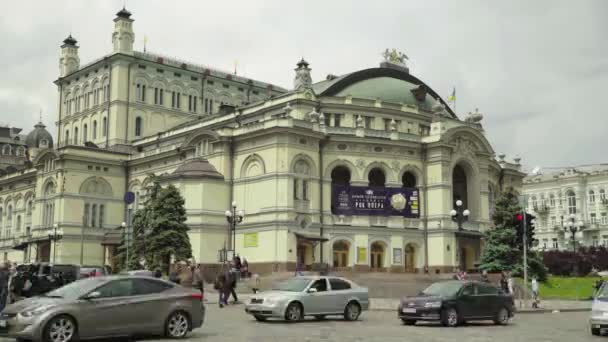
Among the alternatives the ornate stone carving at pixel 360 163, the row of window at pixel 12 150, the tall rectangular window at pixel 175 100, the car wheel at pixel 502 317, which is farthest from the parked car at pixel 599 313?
the row of window at pixel 12 150

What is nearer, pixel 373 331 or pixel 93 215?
pixel 373 331

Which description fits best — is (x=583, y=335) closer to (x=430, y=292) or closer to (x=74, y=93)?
(x=430, y=292)

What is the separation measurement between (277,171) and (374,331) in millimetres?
35497

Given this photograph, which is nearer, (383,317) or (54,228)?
(383,317)

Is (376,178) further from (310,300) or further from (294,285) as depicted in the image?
(310,300)

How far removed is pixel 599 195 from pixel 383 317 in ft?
261

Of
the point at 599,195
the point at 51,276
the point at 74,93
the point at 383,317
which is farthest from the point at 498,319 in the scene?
the point at 599,195

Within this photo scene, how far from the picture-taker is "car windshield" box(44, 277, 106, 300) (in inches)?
710

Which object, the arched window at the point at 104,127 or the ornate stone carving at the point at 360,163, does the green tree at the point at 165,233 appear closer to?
the ornate stone carving at the point at 360,163

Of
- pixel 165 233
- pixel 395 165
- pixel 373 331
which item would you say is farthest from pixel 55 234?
pixel 373 331

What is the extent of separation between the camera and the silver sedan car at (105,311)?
17.0 metres

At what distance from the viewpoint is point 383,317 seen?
98.5 ft

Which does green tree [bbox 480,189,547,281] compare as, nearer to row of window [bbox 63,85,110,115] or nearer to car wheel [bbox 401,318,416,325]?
car wheel [bbox 401,318,416,325]

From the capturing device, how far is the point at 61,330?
17203 millimetres
